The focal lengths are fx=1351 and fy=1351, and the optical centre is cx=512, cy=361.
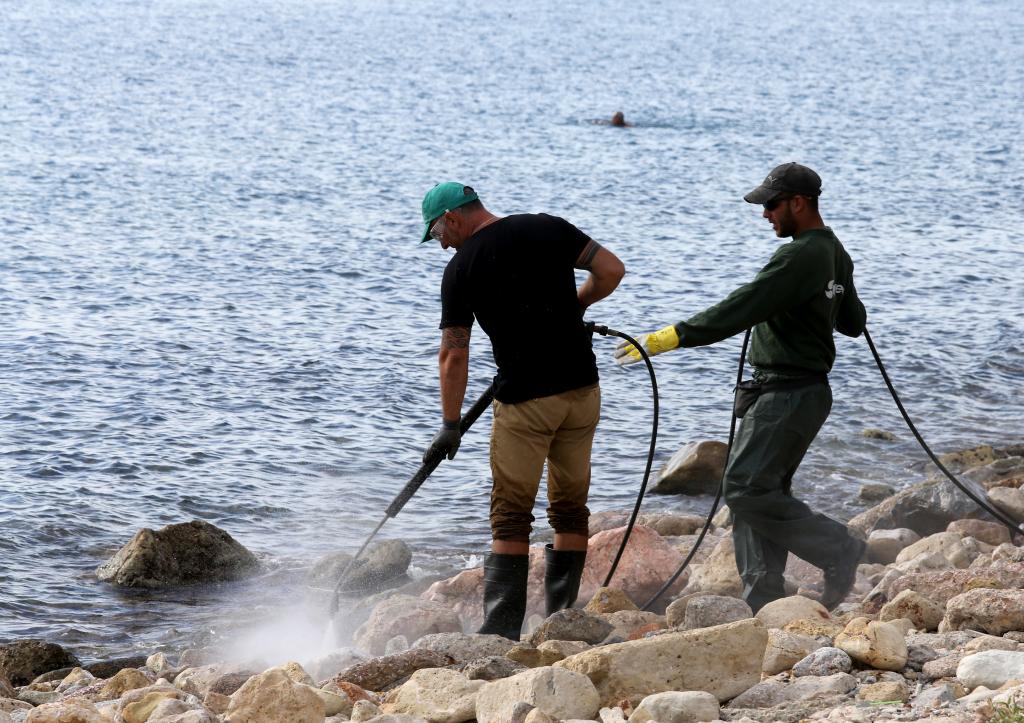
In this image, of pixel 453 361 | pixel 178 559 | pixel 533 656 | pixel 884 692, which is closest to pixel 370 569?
pixel 178 559

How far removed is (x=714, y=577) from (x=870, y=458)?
4726 mm

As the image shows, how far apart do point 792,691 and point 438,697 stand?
1.30m

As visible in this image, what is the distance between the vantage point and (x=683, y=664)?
16.2ft

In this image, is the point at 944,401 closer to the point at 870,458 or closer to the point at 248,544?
the point at 870,458

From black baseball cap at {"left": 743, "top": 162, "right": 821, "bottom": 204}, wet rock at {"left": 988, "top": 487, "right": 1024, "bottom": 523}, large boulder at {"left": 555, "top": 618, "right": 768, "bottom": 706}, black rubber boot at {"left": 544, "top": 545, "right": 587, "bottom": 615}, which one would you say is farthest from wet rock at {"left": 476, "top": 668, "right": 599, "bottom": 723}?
wet rock at {"left": 988, "top": 487, "right": 1024, "bottom": 523}

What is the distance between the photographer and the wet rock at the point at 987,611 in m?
5.43

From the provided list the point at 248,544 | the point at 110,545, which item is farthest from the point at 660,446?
the point at 110,545

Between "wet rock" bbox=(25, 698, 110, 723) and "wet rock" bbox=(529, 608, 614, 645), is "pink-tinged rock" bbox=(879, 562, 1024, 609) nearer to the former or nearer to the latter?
"wet rock" bbox=(529, 608, 614, 645)

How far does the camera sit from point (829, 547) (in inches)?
259

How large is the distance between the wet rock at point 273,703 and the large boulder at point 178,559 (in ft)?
13.8

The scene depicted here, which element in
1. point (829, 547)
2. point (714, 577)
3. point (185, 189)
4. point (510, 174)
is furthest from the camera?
point (510, 174)

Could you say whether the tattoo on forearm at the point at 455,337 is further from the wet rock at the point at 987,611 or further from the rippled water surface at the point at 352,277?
the rippled water surface at the point at 352,277

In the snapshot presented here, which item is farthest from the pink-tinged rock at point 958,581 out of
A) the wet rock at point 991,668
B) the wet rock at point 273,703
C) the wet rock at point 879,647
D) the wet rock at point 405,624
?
the wet rock at point 273,703

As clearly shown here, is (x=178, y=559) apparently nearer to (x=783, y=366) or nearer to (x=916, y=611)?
(x=783, y=366)
